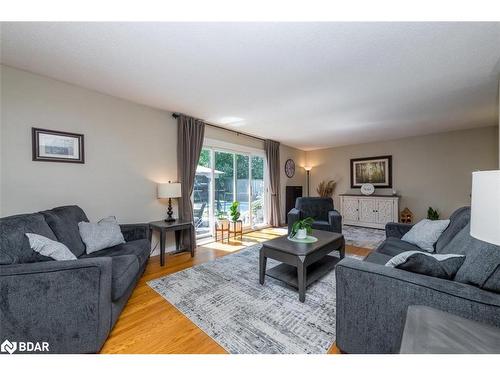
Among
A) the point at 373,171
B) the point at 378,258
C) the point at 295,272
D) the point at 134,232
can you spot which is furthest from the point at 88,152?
the point at 373,171

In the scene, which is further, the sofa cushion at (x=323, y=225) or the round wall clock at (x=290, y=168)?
the round wall clock at (x=290, y=168)

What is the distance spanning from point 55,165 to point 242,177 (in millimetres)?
3249

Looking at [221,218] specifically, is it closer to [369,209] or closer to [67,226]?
[67,226]

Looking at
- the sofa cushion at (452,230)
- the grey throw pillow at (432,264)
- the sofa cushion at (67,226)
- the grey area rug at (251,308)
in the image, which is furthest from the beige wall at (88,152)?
the sofa cushion at (452,230)

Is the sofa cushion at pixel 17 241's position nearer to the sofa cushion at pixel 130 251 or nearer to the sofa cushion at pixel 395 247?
the sofa cushion at pixel 130 251

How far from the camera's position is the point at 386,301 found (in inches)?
45.3

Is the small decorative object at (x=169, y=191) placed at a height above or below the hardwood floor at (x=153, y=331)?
above

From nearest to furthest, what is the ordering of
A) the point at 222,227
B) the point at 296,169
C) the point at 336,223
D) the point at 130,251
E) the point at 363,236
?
the point at 130,251 < the point at 336,223 < the point at 222,227 < the point at 363,236 < the point at 296,169

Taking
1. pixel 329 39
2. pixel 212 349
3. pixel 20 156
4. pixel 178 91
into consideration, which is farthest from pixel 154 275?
pixel 329 39

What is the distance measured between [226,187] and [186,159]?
1240 millimetres

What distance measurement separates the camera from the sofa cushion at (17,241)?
4.48ft

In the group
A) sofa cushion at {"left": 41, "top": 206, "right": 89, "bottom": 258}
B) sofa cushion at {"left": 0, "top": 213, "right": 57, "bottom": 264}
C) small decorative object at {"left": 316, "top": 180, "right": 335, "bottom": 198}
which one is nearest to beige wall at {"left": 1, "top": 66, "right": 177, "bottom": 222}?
sofa cushion at {"left": 41, "top": 206, "right": 89, "bottom": 258}

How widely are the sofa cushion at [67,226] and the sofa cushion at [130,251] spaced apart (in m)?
0.13

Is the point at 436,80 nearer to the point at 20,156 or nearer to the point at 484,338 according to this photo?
the point at 484,338
